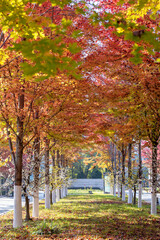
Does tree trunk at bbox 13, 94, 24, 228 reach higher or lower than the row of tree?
lower

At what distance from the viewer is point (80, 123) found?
13.0 meters

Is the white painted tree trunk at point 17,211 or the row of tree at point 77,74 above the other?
the row of tree at point 77,74

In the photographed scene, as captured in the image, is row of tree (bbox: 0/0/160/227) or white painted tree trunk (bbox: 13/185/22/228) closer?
row of tree (bbox: 0/0/160/227)

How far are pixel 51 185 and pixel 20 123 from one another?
8964 mm

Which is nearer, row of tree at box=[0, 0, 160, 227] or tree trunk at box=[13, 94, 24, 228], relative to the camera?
row of tree at box=[0, 0, 160, 227]

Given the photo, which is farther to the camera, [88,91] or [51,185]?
[51,185]

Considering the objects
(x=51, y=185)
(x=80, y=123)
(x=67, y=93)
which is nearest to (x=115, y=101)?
(x=67, y=93)

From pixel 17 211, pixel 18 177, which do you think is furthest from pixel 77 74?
pixel 17 211

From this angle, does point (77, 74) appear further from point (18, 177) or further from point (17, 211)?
point (17, 211)

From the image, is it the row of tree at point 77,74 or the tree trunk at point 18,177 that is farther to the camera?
the tree trunk at point 18,177

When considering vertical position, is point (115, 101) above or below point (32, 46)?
above

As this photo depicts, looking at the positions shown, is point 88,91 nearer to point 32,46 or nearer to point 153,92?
point 153,92

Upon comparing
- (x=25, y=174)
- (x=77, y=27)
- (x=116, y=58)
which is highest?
(x=77, y=27)

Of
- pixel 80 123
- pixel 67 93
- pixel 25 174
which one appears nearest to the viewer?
pixel 67 93
